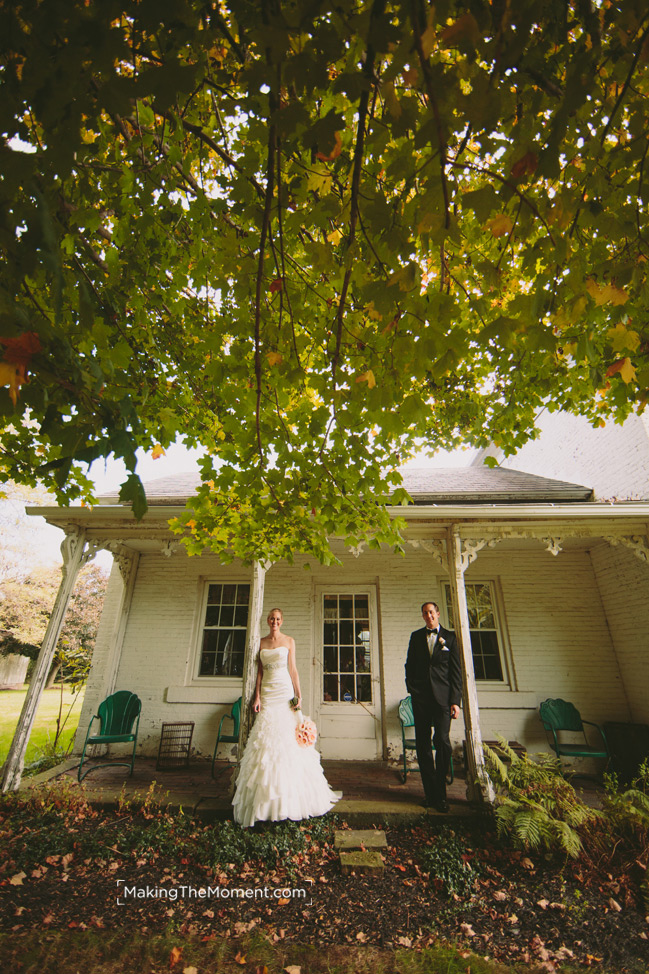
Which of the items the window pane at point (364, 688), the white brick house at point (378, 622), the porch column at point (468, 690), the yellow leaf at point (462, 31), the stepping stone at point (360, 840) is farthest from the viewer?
the window pane at point (364, 688)

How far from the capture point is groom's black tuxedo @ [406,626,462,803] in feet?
16.1

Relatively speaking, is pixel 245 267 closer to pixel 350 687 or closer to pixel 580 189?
pixel 580 189

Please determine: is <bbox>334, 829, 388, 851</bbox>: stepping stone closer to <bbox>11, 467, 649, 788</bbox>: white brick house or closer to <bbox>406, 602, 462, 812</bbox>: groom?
<bbox>406, 602, 462, 812</bbox>: groom

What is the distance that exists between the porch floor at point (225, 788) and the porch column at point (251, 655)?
80 centimetres

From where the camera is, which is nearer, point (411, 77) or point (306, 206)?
point (411, 77)

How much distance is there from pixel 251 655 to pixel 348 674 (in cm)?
241

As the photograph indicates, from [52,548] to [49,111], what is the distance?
25983mm

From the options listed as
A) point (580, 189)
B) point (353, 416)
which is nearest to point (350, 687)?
point (353, 416)

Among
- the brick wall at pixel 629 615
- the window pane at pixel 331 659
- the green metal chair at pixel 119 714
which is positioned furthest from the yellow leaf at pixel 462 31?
the green metal chair at pixel 119 714

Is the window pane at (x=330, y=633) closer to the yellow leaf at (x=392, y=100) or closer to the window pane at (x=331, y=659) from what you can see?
the window pane at (x=331, y=659)

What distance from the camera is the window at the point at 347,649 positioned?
24.3ft

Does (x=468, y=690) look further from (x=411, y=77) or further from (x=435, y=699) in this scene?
(x=411, y=77)

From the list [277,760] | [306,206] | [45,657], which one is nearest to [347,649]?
[277,760]

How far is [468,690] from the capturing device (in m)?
5.39
